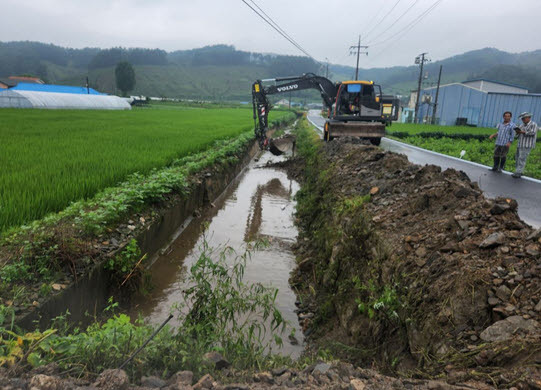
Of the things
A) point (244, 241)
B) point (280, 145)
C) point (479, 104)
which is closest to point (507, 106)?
point (479, 104)

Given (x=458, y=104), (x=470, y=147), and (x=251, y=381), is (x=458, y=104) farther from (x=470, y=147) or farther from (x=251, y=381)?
(x=251, y=381)

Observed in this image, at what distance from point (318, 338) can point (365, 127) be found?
36.8ft

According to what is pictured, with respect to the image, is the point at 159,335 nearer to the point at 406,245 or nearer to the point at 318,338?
the point at 318,338

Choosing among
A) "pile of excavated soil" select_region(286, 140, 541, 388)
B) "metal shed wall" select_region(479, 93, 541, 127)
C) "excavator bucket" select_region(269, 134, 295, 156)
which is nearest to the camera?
"pile of excavated soil" select_region(286, 140, 541, 388)

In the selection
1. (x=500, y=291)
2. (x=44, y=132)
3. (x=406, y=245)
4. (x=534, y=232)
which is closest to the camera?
(x=500, y=291)

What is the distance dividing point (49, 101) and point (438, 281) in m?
36.2

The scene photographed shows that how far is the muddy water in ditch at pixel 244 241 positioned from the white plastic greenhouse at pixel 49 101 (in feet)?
85.8

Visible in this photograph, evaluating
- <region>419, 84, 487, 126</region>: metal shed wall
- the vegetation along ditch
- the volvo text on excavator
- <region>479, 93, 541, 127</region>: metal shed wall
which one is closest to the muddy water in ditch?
the vegetation along ditch

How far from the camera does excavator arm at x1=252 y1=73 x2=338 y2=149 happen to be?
13414 millimetres

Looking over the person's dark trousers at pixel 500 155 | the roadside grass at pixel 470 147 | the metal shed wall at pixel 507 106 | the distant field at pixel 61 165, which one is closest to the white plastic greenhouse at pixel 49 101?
the distant field at pixel 61 165

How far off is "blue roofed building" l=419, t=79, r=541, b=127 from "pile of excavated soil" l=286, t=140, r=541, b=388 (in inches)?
1543

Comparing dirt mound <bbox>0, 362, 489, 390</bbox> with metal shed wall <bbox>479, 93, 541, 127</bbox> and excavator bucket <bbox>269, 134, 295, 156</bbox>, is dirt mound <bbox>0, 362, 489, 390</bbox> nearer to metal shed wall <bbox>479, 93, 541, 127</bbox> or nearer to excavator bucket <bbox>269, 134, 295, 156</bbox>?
excavator bucket <bbox>269, 134, 295, 156</bbox>

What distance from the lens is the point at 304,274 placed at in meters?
5.57

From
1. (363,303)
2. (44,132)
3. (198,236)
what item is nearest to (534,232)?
(363,303)
